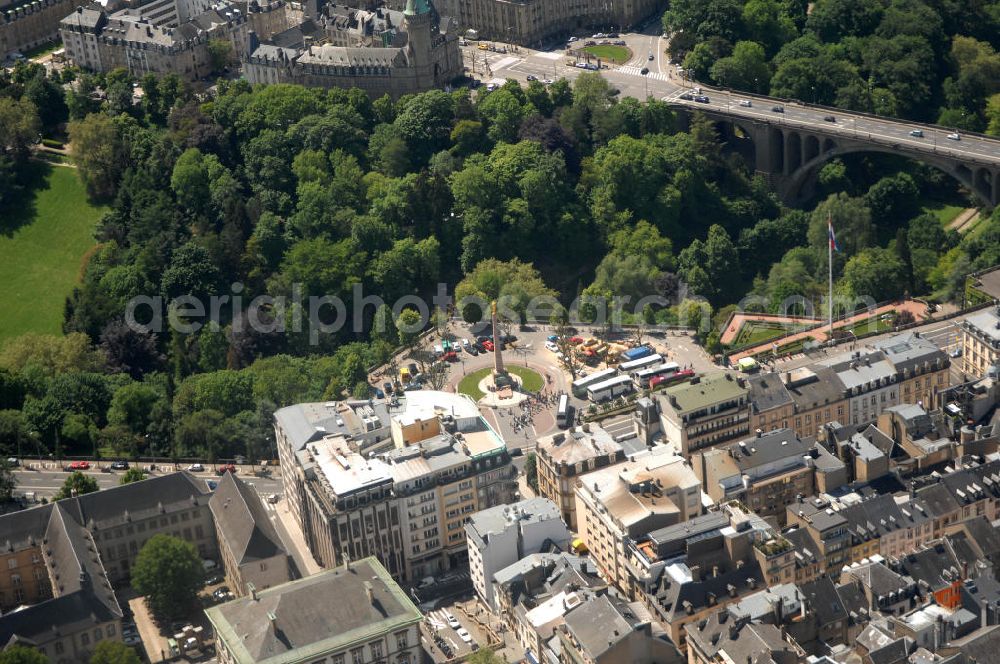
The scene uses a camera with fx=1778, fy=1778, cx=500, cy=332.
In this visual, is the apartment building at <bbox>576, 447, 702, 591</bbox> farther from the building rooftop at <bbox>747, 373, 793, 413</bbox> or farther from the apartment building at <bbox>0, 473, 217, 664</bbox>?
the apartment building at <bbox>0, 473, 217, 664</bbox>

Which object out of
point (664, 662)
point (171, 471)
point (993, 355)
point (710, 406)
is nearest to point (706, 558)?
point (664, 662)

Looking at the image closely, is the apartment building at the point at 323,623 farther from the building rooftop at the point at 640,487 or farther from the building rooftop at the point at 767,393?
the building rooftop at the point at 767,393

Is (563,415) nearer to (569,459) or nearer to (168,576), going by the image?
(569,459)

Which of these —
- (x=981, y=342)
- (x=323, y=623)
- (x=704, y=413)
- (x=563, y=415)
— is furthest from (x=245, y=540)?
(x=981, y=342)

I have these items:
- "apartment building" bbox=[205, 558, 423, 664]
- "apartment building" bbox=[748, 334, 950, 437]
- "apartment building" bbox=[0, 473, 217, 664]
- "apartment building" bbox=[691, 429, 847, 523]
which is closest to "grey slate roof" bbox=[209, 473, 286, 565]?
"apartment building" bbox=[0, 473, 217, 664]

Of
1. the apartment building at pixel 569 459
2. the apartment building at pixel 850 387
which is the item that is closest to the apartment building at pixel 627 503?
the apartment building at pixel 569 459

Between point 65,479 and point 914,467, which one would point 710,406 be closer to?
point 914,467
